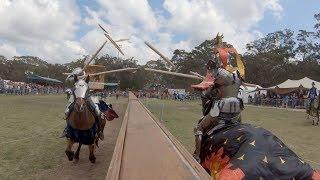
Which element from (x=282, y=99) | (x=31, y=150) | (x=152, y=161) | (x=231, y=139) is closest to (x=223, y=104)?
(x=231, y=139)

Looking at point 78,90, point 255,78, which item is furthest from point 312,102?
point 255,78

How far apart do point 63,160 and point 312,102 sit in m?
14.0

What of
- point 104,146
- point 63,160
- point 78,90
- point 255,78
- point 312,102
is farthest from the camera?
point 255,78

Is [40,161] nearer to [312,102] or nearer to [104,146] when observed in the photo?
[104,146]

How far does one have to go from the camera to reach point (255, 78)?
226 ft

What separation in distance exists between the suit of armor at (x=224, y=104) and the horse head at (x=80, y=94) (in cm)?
317

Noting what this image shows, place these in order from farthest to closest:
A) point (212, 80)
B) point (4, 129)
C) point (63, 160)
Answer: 1. point (4, 129)
2. point (63, 160)
3. point (212, 80)

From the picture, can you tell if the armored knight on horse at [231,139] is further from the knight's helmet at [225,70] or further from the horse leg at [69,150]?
the horse leg at [69,150]

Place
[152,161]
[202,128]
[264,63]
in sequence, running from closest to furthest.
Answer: [152,161] → [202,128] → [264,63]

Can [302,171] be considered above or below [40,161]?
above

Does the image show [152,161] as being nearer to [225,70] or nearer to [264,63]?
[225,70]

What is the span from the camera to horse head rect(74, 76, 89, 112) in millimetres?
9578

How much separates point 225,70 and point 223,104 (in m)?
0.54

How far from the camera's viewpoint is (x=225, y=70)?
7.18 meters
